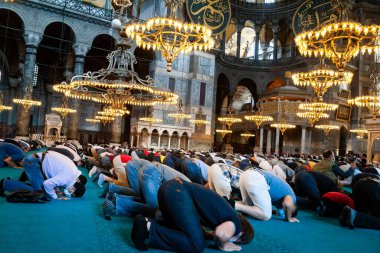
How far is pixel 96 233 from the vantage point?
2592 mm

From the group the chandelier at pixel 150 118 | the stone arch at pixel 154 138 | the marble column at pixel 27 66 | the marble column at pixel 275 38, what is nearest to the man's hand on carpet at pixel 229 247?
the chandelier at pixel 150 118

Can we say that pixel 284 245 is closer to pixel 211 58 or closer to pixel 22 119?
pixel 22 119

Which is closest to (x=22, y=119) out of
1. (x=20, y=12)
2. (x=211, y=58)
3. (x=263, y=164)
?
(x=20, y=12)

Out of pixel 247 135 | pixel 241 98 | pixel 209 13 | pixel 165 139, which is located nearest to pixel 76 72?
pixel 165 139

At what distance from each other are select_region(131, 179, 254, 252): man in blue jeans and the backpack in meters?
1.73

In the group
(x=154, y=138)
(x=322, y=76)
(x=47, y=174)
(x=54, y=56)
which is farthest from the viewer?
(x=54, y=56)

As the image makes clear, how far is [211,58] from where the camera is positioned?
55.0ft

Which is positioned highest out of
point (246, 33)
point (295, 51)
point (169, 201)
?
point (246, 33)

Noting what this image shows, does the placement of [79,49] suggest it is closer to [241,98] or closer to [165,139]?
[165,139]

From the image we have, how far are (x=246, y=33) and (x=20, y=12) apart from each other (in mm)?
16167

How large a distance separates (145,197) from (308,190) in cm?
223

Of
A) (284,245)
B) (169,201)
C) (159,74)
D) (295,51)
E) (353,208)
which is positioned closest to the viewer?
(169,201)

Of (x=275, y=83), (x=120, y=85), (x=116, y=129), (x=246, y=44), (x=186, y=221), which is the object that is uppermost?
(x=246, y=44)

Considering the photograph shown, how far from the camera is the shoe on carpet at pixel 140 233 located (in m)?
2.24
